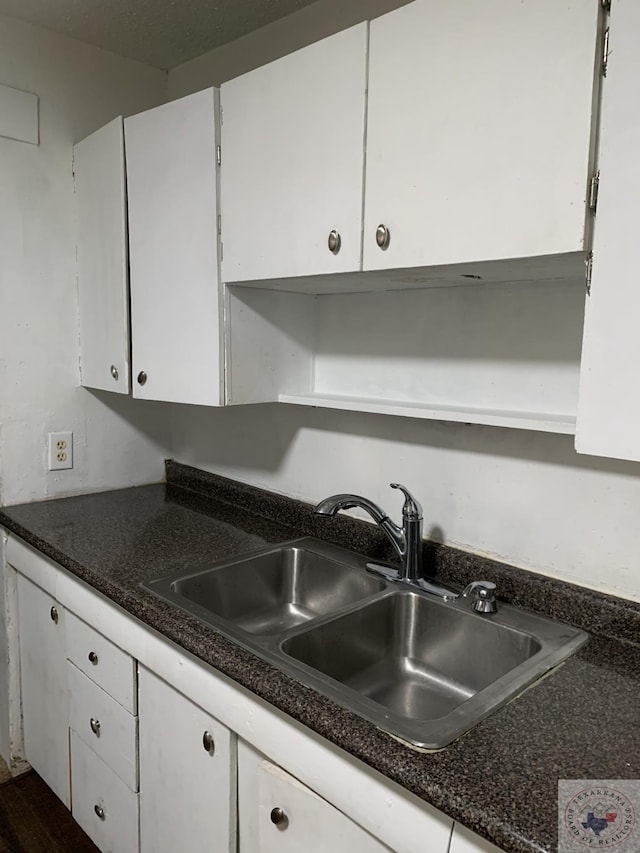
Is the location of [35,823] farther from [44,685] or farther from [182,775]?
[182,775]

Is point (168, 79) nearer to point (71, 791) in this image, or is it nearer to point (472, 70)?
point (472, 70)

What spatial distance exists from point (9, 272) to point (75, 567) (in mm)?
990

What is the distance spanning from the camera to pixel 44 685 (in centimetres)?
189

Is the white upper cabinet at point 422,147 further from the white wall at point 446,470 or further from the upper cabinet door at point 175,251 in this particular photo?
the white wall at point 446,470

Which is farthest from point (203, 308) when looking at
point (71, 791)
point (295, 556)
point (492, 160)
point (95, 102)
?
point (71, 791)

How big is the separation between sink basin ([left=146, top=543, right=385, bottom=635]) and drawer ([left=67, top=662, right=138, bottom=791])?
33cm

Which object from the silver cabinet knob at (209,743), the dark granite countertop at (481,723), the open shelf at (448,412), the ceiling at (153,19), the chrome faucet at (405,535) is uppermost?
the ceiling at (153,19)

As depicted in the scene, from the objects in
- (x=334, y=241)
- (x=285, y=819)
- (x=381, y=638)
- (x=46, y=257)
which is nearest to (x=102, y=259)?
(x=46, y=257)

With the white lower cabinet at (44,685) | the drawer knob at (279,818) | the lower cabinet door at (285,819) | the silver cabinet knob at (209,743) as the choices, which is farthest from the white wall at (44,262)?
the drawer knob at (279,818)

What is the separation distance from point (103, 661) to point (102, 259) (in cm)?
119

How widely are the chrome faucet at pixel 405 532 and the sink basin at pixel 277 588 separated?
0.24ft

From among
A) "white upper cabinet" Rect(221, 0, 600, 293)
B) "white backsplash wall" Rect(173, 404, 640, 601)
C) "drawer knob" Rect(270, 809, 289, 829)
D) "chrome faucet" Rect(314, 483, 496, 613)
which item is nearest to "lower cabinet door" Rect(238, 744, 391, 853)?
"drawer knob" Rect(270, 809, 289, 829)

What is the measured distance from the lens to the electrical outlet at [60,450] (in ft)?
6.97

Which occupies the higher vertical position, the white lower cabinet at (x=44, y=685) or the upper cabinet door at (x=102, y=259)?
the upper cabinet door at (x=102, y=259)
